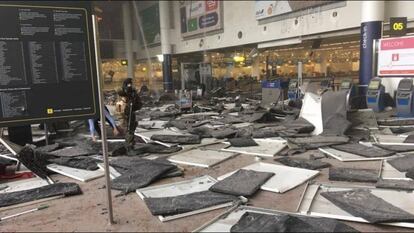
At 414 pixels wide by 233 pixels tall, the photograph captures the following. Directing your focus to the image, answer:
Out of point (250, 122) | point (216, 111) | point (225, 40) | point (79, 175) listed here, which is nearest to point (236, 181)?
point (79, 175)

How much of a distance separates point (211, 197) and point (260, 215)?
0.60 metres

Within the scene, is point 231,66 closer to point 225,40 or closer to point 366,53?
point 225,40

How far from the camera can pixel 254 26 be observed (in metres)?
16.0

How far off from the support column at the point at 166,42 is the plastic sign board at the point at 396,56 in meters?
14.6

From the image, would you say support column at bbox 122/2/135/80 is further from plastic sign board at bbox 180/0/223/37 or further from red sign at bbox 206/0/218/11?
red sign at bbox 206/0/218/11

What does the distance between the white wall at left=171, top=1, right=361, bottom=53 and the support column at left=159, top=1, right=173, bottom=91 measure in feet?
1.79

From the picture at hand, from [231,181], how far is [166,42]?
63.5 feet

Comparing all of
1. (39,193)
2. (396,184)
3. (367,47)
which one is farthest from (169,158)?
(367,47)

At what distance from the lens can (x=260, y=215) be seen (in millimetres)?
2674

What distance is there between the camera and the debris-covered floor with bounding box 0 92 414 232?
2721mm

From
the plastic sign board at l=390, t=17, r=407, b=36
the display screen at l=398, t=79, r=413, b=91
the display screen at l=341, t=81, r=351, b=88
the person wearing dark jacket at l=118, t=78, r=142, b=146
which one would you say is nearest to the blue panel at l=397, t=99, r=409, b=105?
the display screen at l=398, t=79, r=413, b=91

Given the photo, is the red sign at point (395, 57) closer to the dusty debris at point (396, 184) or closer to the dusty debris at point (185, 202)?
the dusty debris at point (396, 184)

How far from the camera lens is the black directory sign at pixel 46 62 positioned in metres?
2.94

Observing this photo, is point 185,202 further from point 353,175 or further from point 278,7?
point 278,7
